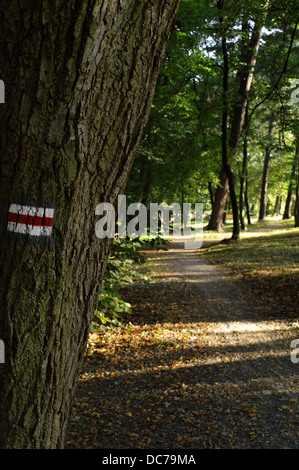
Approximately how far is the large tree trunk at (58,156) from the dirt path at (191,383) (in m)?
2.12

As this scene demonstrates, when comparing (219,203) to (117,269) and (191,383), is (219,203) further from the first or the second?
(191,383)

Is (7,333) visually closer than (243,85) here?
Yes

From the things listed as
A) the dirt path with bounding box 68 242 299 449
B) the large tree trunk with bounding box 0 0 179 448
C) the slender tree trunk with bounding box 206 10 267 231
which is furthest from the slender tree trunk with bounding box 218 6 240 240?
the large tree trunk with bounding box 0 0 179 448

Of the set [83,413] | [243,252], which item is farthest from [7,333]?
[243,252]

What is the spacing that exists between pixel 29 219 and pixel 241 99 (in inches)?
577

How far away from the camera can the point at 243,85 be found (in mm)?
18188

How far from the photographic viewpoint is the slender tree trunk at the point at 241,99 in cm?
1455

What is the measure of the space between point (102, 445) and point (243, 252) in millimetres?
12032

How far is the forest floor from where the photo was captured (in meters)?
3.72

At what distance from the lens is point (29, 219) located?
1.75 m

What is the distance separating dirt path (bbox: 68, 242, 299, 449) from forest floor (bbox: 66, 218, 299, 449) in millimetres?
11

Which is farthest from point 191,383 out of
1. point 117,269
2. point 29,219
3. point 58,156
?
point 58,156

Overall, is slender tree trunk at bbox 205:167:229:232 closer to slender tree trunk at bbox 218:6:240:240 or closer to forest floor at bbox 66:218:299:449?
slender tree trunk at bbox 218:6:240:240
